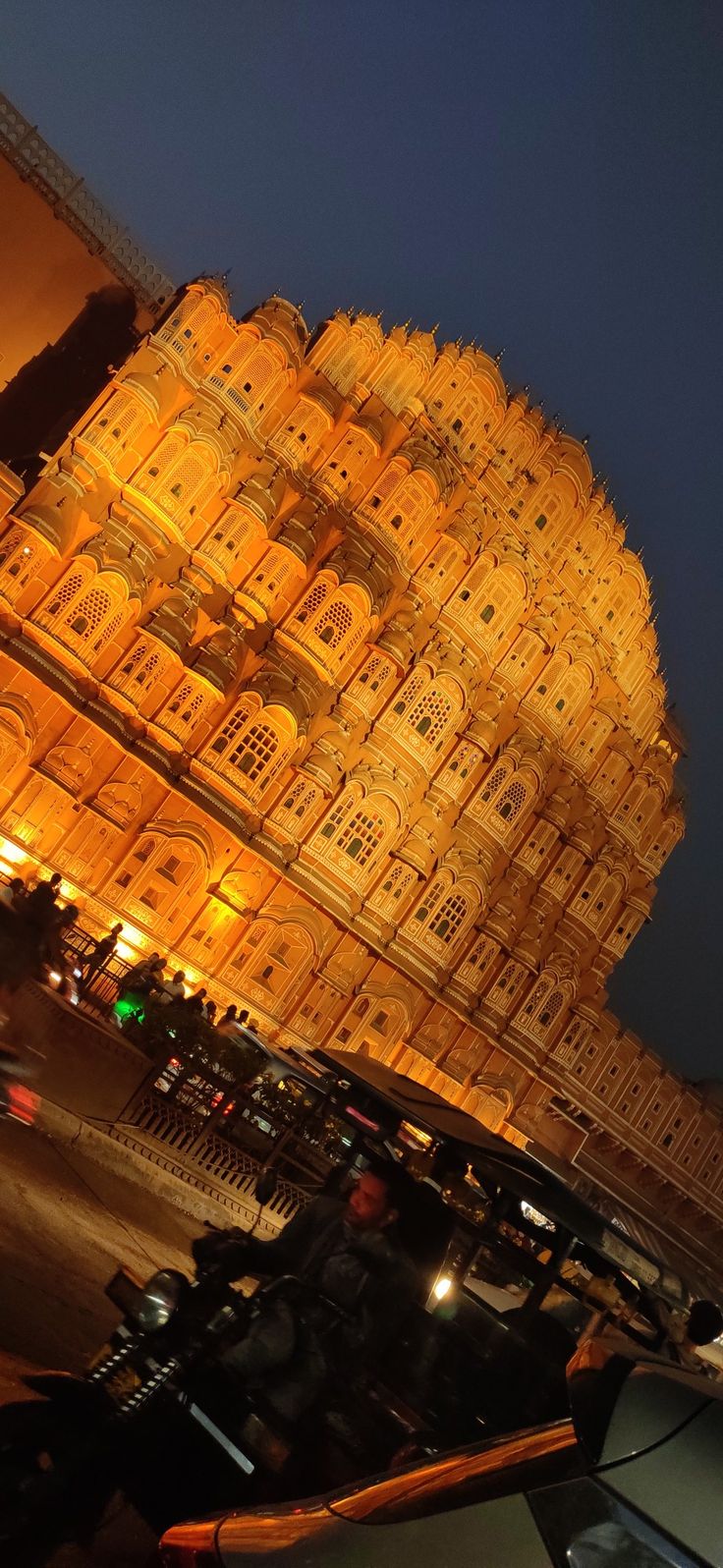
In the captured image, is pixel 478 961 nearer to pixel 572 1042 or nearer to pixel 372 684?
pixel 572 1042

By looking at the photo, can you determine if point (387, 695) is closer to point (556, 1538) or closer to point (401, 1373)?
point (401, 1373)

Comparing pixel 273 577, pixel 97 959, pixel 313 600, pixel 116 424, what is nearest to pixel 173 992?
pixel 97 959

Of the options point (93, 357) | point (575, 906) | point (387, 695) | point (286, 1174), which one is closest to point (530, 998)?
point (575, 906)

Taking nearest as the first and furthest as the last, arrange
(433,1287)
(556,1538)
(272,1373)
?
(556,1538)
(272,1373)
(433,1287)

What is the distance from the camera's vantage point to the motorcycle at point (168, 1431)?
3420 mm

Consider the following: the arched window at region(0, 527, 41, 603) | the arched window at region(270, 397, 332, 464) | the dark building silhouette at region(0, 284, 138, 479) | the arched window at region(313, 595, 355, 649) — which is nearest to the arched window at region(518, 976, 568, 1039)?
the arched window at region(313, 595, 355, 649)

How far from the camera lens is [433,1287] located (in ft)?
18.9

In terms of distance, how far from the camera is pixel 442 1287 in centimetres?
589

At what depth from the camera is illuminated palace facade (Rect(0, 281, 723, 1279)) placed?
84.6 ft

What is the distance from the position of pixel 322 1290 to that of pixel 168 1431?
978mm

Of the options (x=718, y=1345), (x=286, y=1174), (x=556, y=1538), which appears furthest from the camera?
(x=718, y=1345)

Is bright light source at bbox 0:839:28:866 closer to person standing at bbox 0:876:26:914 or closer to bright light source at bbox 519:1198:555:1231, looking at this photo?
person standing at bbox 0:876:26:914

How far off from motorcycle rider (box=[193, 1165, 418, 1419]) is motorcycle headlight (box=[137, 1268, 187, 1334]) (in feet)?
0.77

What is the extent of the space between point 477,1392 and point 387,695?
25.9 meters
